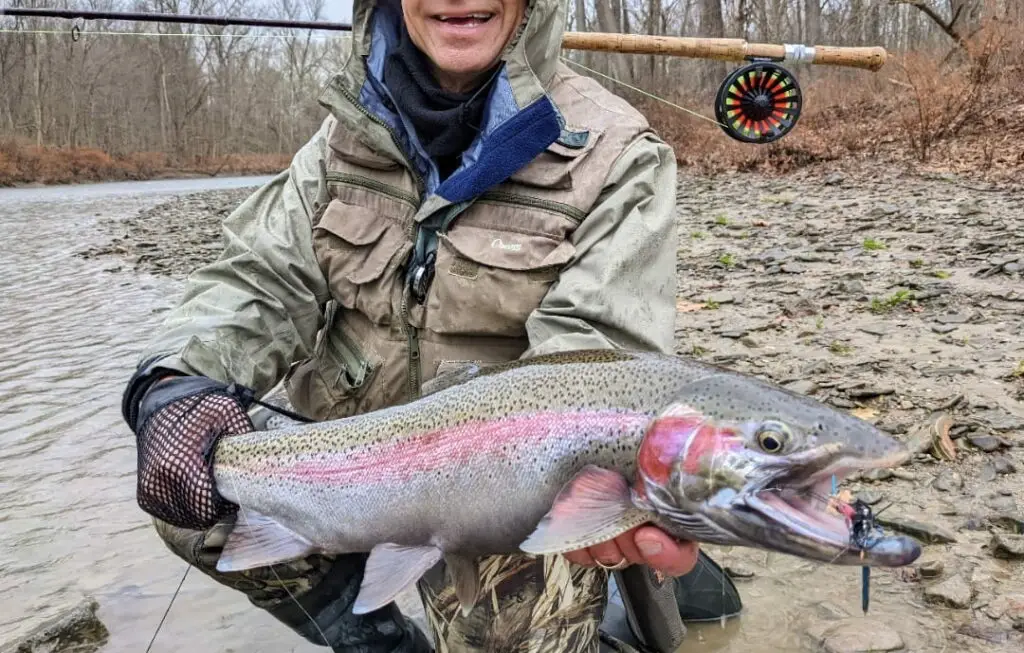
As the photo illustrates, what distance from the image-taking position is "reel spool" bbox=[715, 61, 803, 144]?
5.40 m

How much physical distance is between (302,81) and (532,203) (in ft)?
185

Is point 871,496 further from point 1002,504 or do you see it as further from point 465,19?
point 465,19

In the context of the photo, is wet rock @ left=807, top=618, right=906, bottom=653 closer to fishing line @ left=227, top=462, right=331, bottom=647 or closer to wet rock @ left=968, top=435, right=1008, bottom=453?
wet rock @ left=968, top=435, right=1008, bottom=453

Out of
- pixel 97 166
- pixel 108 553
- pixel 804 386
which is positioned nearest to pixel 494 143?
pixel 804 386

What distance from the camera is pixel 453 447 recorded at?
1926mm

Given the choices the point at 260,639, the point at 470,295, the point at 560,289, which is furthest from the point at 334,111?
the point at 260,639

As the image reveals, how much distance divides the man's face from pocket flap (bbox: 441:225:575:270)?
524 mm

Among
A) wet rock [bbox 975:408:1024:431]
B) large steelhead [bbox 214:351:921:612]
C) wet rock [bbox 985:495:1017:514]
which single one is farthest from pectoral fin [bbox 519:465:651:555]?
wet rock [bbox 975:408:1024:431]

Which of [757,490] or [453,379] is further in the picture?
[453,379]

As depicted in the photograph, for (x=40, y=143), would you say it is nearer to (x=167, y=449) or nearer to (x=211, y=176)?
(x=211, y=176)

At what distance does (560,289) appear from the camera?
233 centimetres

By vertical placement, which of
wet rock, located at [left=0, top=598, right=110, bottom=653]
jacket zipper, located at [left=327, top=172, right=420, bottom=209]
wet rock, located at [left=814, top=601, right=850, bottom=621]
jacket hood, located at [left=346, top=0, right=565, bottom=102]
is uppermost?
jacket hood, located at [left=346, top=0, right=565, bottom=102]

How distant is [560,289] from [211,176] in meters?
41.2

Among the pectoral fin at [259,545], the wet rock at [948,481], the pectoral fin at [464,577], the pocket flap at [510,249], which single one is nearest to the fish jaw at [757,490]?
the pectoral fin at [464,577]
